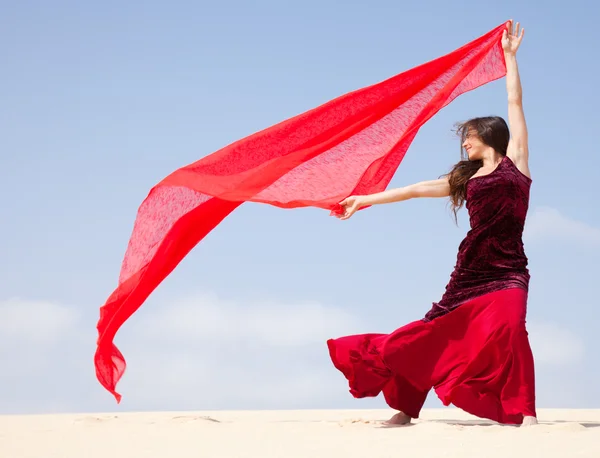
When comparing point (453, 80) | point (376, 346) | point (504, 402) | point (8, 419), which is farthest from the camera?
point (8, 419)

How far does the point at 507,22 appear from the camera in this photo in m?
7.05

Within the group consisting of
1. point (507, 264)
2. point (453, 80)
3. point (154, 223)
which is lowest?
point (507, 264)

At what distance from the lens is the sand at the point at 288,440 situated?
499 cm

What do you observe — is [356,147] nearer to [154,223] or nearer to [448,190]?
[448,190]

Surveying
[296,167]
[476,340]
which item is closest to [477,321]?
[476,340]

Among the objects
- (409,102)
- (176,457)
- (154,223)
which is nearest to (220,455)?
(176,457)

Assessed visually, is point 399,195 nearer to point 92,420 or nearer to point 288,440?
point 288,440

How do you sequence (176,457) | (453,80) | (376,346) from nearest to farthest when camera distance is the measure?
(176,457) < (376,346) < (453,80)

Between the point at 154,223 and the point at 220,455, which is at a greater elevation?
the point at 154,223

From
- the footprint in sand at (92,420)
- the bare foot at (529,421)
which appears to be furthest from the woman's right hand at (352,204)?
the footprint in sand at (92,420)

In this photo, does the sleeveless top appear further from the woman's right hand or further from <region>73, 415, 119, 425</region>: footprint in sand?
<region>73, 415, 119, 425</region>: footprint in sand

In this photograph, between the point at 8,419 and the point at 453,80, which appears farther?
the point at 8,419

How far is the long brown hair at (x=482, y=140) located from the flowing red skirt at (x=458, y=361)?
2.86 feet

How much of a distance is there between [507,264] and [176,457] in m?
2.90
